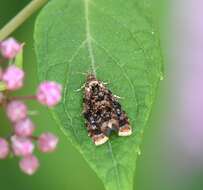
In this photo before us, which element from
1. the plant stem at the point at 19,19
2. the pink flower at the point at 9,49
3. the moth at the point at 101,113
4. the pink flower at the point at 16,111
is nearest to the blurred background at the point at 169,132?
the moth at the point at 101,113

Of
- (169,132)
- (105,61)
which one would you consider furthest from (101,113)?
(169,132)

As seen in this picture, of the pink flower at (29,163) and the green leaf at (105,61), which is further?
the green leaf at (105,61)

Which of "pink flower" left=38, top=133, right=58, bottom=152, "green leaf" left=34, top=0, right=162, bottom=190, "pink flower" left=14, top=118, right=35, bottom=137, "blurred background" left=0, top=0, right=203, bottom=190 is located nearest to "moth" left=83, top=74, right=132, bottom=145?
"green leaf" left=34, top=0, right=162, bottom=190

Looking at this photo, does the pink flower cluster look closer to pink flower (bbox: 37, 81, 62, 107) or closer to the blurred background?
pink flower (bbox: 37, 81, 62, 107)

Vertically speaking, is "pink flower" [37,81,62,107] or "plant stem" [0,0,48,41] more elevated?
"plant stem" [0,0,48,41]

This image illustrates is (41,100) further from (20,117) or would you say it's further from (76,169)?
(76,169)

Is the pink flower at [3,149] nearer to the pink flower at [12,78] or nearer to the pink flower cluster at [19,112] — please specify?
the pink flower cluster at [19,112]

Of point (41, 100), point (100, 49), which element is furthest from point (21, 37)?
point (41, 100)

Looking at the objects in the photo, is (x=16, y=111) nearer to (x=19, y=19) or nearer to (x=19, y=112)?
(x=19, y=112)
